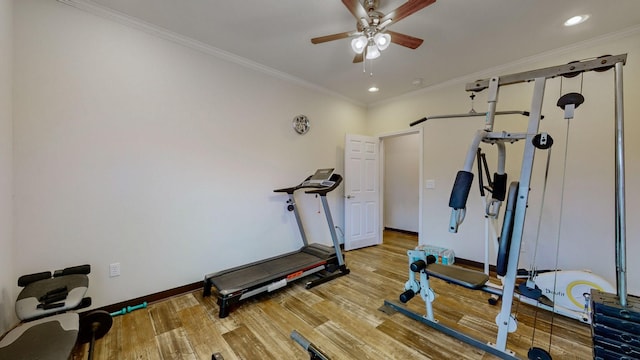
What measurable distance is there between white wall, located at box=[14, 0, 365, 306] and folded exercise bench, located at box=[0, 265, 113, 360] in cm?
30

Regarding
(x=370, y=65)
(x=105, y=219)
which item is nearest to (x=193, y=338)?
(x=105, y=219)

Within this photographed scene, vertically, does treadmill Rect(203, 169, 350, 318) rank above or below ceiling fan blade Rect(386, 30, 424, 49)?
below

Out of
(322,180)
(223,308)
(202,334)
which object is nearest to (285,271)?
(223,308)

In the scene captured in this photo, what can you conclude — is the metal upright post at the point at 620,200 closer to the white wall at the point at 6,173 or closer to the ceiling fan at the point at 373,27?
the ceiling fan at the point at 373,27

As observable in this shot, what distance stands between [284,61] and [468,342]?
3510 mm

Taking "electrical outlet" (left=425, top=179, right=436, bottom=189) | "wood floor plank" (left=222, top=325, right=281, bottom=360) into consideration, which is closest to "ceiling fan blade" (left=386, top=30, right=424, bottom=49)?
"electrical outlet" (left=425, top=179, right=436, bottom=189)

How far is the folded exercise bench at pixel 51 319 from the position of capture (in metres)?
1.34

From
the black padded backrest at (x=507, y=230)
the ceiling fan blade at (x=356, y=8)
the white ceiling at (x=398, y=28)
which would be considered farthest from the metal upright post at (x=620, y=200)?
the ceiling fan blade at (x=356, y=8)

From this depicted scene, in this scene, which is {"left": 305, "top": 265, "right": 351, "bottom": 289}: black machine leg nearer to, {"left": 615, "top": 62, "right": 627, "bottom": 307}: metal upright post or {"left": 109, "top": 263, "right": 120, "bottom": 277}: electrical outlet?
{"left": 109, "top": 263, "right": 120, "bottom": 277}: electrical outlet

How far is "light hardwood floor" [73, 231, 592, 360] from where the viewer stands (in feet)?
5.89

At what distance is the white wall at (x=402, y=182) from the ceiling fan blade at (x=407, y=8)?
12.7 feet

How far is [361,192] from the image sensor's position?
174 inches

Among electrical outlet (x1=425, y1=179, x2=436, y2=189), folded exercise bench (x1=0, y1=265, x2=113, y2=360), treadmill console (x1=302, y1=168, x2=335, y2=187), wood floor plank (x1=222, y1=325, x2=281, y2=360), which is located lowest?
wood floor plank (x1=222, y1=325, x2=281, y2=360)

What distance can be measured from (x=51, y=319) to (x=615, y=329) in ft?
11.3
